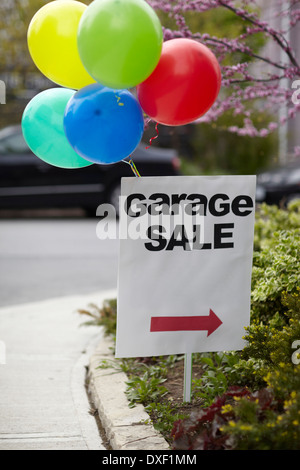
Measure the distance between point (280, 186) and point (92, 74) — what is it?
10681mm

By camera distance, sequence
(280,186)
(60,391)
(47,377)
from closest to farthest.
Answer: (60,391)
(47,377)
(280,186)

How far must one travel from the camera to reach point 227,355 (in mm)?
3662

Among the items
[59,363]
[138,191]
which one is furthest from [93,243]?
[138,191]

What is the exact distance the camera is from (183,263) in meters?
3.22

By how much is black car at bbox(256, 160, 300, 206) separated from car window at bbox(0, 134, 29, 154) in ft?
16.6

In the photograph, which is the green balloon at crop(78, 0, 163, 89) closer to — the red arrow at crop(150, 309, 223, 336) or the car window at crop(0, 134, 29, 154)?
the red arrow at crop(150, 309, 223, 336)

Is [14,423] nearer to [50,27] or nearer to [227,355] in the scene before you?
[227,355]

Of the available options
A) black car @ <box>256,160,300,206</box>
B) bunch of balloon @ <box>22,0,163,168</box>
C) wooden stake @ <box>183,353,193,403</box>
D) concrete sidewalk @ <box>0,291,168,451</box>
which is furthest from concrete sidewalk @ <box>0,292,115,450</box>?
black car @ <box>256,160,300,206</box>

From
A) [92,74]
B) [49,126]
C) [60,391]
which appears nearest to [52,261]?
[60,391]

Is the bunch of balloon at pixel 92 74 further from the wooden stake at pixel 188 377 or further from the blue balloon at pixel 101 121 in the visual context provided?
the wooden stake at pixel 188 377

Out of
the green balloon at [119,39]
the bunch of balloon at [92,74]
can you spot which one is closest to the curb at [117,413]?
the bunch of balloon at [92,74]

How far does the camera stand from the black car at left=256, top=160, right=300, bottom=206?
512 inches

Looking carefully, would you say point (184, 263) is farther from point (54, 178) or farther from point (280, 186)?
point (280, 186)

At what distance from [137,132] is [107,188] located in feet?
31.5
